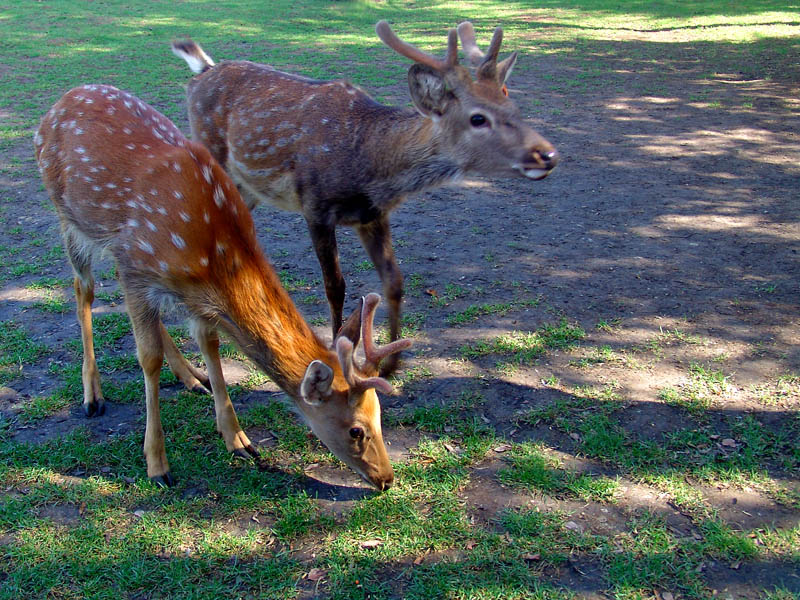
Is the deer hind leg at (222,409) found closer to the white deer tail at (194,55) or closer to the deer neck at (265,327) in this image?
the deer neck at (265,327)

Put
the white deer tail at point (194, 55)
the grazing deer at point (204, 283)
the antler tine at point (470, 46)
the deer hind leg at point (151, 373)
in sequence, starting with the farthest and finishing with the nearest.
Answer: the white deer tail at point (194, 55), the antler tine at point (470, 46), the deer hind leg at point (151, 373), the grazing deer at point (204, 283)

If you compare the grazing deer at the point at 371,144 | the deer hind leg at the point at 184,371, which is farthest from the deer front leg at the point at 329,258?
the deer hind leg at the point at 184,371

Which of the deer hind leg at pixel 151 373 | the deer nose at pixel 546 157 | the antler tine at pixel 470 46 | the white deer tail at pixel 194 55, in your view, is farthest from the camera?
the white deer tail at pixel 194 55

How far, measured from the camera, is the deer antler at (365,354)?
122 inches

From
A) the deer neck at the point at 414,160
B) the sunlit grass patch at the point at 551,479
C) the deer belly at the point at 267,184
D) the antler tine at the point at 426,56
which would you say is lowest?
the sunlit grass patch at the point at 551,479

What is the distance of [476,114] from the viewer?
14.1ft

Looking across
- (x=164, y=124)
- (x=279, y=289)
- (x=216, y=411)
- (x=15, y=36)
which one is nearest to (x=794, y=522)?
(x=279, y=289)

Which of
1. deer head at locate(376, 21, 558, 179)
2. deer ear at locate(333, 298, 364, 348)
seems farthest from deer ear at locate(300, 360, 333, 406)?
deer head at locate(376, 21, 558, 179)

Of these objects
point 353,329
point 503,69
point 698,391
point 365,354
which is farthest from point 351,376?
point 503,69

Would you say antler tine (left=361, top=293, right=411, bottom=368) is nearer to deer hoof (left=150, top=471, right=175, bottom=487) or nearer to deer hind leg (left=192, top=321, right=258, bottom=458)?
deer hind leg (left=192, top=321, right=258, bottom=458)

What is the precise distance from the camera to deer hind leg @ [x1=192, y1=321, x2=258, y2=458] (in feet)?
12.2

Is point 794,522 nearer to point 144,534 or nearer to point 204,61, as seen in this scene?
point 144,534

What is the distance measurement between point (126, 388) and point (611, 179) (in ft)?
17.4

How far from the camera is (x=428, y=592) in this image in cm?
289
